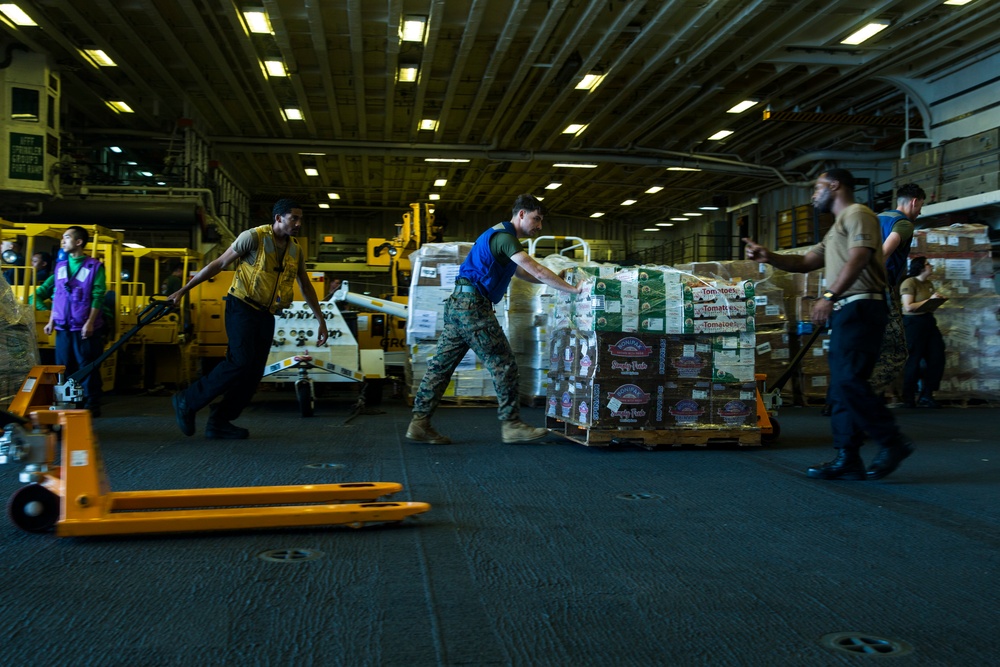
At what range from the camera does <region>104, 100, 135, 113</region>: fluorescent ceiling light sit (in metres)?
18.4

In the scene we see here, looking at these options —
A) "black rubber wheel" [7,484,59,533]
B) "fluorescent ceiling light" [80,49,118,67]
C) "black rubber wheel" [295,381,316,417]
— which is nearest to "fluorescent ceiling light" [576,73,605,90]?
"fluorescent ceiling light" [80,49,118,67]

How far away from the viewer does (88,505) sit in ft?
10.3

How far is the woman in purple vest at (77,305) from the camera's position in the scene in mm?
7914

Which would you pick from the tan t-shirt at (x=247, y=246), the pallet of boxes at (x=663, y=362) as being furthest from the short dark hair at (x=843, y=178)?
the tan t-shirt at (x=247, y=246)

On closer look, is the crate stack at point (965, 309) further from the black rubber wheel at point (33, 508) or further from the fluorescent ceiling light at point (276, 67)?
the fluorescent ceiling light at point (276, 67)

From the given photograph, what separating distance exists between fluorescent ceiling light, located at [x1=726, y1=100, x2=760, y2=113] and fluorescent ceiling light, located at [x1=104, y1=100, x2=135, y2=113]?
45.9ft

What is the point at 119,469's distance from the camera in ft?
15.8

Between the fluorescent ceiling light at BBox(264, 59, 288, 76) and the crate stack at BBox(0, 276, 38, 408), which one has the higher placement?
the fluorescent ceiling light at BBox(264, 59, 288, 76)

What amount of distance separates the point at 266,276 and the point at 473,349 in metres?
1.68

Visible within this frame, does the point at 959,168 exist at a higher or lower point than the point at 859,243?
higher

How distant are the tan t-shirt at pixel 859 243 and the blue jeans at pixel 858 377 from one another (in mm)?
99

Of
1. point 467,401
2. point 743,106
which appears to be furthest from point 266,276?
point 743,106

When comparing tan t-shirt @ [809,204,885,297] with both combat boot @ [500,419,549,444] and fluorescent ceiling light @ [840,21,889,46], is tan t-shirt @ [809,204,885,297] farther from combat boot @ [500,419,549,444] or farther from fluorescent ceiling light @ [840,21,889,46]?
fluorescent ceiling light @ [840,21,889,46]

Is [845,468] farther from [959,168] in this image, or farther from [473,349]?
[959,168]
